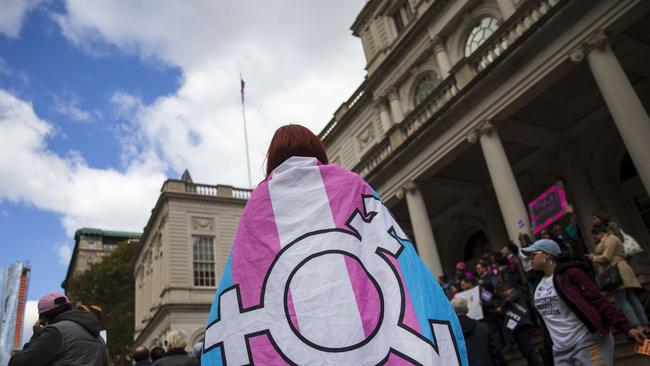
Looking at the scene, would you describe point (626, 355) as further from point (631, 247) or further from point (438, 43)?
point (438, 43)

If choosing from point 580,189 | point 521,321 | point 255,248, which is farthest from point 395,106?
point 255,248

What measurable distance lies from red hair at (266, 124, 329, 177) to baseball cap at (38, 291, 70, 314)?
295 cm

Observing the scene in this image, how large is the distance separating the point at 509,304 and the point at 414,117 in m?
9.96

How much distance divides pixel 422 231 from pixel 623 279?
30.0ft

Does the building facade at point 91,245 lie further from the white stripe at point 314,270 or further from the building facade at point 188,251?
the white stripe at point 314,270

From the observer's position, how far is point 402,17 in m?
20.6

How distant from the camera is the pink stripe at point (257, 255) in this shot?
185 centimetres

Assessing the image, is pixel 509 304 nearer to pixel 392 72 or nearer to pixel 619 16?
pixel 619 16

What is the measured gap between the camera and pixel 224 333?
6.40ft

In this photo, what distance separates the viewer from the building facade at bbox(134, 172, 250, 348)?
28.1 meters

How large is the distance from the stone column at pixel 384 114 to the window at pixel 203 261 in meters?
15.9

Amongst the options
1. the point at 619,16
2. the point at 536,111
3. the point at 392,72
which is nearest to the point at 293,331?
the point at 619,16

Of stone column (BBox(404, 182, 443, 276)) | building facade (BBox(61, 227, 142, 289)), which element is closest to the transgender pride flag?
stone column (BBox(404, 182, 443, 276))

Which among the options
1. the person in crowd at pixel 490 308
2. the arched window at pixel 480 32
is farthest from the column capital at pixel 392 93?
the person in crowd at pixel 490 308
